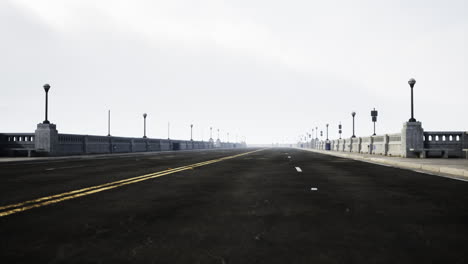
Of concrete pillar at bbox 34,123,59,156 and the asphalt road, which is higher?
concrete pillar at bbox 34,123,59,156

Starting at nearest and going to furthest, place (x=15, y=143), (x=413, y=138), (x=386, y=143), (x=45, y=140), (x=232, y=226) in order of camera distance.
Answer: (x=232, y=226)
(x=413, y=138)
(x=45, y=140)
(x=15, y=143)
(x=386, y=143)

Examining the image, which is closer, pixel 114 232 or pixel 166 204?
pixel 114 232

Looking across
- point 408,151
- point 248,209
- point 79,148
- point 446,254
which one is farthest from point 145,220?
point 79,148

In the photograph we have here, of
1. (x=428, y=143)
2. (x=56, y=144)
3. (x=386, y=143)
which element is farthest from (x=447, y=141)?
(x=56, y=144)

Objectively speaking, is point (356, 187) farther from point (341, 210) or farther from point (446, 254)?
point (446, 254)

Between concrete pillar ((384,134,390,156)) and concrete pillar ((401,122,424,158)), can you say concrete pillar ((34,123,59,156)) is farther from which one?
concrete pillar ((384,134,390,156))

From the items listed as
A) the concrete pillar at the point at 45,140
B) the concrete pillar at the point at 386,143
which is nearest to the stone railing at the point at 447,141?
the concrete pillar at the point at 386,143

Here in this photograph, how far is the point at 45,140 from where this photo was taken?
2652 centimetres

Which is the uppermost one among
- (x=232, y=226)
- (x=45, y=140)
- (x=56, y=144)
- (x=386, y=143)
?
(x=45, y=140)

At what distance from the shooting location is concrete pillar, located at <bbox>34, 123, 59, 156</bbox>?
2648cm

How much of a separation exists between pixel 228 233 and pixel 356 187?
5.38 meters

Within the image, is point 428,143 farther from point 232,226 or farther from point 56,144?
point 56,144

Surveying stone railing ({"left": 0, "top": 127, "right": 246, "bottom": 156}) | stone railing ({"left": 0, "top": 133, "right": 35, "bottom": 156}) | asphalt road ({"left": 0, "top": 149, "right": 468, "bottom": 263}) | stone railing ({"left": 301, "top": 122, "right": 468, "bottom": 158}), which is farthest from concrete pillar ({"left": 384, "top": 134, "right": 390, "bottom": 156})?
stone railing ({"left": 0, "top": 133, "right": 35, "bottom": 156})

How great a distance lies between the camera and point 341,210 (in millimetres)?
5699
